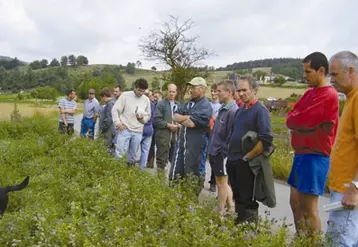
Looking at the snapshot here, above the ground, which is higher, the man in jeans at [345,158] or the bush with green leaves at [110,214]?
the man in jeans at [345,158]

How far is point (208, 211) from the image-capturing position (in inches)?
155

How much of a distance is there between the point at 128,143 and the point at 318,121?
4190 mm

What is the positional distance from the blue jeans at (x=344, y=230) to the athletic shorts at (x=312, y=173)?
73 centimetres

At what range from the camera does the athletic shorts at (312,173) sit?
148 inches

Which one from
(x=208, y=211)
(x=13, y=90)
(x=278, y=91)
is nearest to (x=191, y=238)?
(x=208, y=211)

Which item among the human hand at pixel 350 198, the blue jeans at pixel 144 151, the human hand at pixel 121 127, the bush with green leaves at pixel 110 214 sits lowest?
the blue jeans at pixel 144 151

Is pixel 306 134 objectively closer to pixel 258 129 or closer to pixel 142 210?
pixel 258 129

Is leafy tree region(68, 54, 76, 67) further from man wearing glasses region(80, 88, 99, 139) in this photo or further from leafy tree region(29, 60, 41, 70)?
man wearing glasses region(80, 88, 99, 139)

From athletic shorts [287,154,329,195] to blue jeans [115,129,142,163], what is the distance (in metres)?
3.89

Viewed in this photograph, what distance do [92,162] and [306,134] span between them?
3.63 meters

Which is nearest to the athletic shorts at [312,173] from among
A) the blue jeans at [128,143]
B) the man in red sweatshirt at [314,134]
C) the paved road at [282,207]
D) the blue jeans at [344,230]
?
the man in red sweatshirt at [314,134]

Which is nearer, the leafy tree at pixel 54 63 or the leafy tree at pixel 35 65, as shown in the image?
the leafy tree at pixel 35 65

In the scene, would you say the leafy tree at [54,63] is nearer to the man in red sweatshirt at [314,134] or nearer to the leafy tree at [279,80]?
the leafy tree at [279,80]

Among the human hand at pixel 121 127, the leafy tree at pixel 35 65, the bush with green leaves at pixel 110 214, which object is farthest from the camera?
the leafy tree at pixel 35 65
